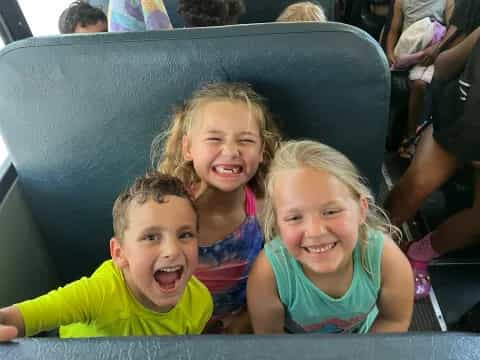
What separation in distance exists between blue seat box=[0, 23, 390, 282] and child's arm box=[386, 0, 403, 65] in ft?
5.53

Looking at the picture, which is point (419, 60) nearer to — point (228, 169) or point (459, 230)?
point (459, 230)

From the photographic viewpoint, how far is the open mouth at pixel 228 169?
3.59 feet

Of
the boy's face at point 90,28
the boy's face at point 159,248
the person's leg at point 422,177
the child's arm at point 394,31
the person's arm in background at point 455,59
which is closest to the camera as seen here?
the boy's face at point 159,248

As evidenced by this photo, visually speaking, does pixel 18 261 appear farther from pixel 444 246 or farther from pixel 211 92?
pixel 444 246

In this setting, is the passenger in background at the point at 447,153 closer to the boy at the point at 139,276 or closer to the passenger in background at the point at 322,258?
the passenger in background at the point at 322,258

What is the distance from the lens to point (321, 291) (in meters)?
1.03

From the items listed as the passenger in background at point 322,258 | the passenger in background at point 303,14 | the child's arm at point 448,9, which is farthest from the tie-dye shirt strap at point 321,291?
the child's arm at point 448,9

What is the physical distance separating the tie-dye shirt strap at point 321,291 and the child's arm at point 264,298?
1cm

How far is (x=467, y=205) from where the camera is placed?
1.93 m

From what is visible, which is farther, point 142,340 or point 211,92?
point 211,92

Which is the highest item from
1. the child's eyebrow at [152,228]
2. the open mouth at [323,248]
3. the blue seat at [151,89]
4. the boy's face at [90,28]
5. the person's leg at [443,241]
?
the boy's face at [90,28]

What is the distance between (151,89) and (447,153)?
94 centimetres

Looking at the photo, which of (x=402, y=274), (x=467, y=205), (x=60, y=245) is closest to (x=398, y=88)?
(x=467, y=205)

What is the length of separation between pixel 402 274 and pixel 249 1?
4.98ft
